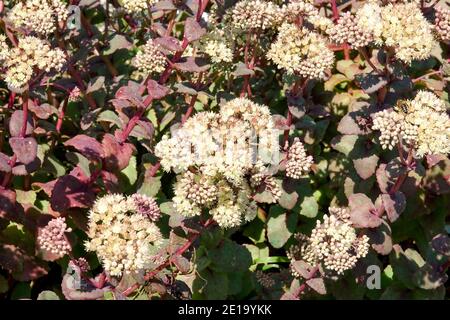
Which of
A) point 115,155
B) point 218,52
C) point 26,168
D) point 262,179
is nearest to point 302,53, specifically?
point 218,52

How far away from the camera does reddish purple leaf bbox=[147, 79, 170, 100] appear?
4727 mm

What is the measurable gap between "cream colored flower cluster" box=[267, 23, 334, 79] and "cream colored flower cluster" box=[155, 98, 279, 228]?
60cm

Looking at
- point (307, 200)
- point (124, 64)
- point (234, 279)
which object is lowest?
point (234, 279)

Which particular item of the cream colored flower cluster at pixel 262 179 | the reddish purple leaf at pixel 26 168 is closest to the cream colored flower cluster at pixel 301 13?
the cream colored flower cluster at pixel 262 179

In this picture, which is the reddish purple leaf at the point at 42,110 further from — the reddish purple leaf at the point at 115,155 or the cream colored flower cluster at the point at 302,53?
the cream colored flower cluster at the point at 302,53

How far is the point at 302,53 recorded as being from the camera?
4402 millimetres

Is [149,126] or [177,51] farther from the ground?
[177,51]

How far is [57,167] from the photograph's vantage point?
16.4ft

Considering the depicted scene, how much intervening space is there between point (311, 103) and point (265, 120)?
1315 millimetres

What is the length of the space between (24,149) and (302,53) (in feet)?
5.97

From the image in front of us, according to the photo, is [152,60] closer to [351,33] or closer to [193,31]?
[193,31]

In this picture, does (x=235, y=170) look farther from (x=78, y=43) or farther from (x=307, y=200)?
(x=78, y=43)

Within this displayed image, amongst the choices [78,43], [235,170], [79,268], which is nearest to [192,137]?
[235,170]

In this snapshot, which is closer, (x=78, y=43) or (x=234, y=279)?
(x=234, y=279)
